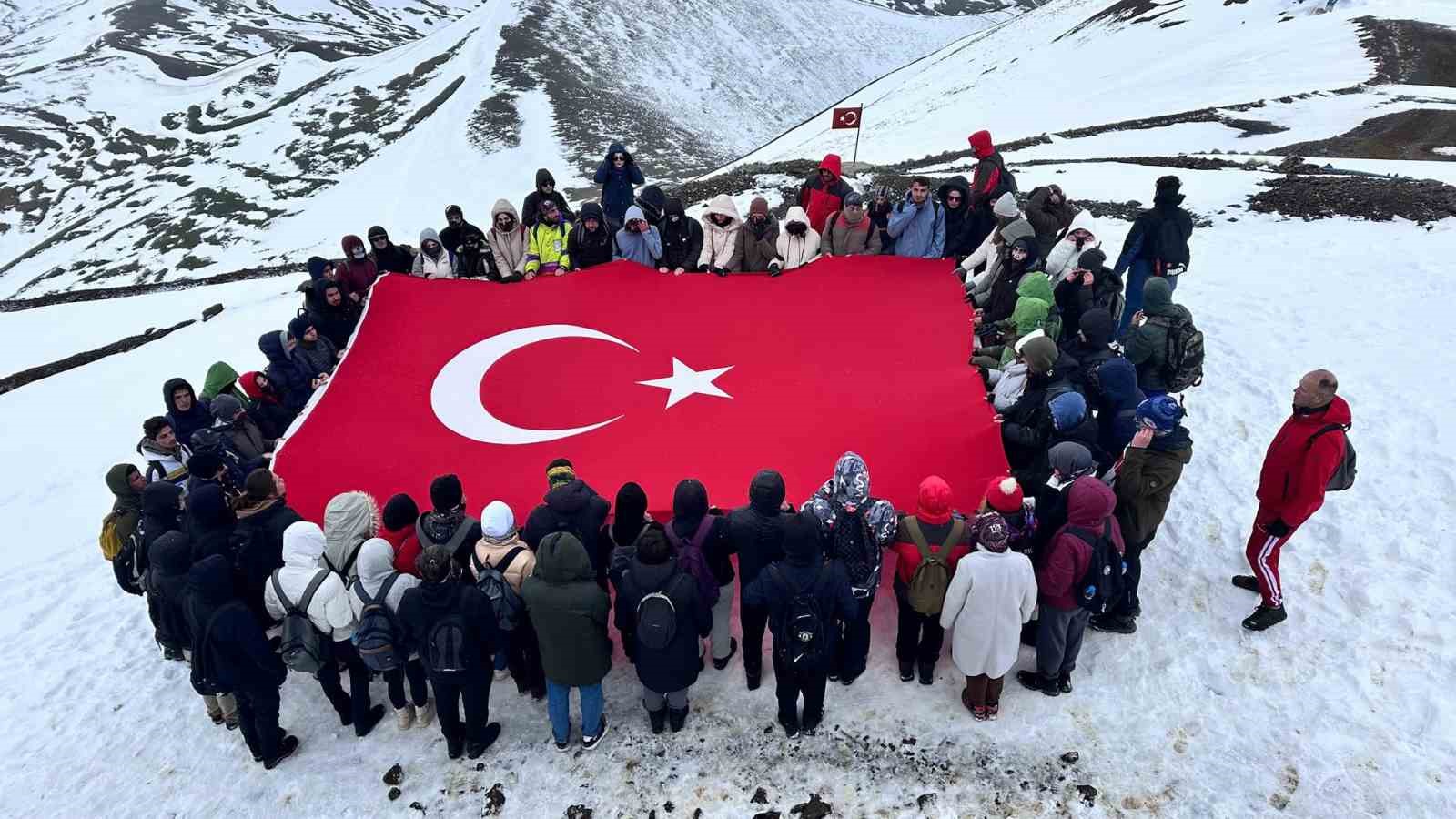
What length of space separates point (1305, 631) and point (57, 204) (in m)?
93.6

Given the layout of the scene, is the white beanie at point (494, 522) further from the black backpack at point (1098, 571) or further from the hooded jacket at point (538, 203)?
the hooded jacket at point (538, 203)

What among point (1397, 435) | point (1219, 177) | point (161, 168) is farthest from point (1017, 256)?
point (161, 168)

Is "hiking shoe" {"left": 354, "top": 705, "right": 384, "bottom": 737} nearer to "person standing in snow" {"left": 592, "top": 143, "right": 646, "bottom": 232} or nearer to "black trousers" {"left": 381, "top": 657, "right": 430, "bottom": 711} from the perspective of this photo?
"black trousers" {"left": 381, "top": 657, "right": 430, "bottom": 711}

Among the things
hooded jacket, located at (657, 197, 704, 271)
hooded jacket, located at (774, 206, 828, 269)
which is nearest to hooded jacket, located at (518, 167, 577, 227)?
hooded jacket, located at (657, 197, 704, 271)

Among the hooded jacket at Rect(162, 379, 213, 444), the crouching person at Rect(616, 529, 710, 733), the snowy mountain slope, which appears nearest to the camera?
the crouching person at Rect(616, 529, 710, 733)

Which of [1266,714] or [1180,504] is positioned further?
[1180,504]

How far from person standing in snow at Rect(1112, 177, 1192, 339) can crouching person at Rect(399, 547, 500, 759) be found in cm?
770

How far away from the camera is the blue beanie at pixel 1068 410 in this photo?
5.89 metres

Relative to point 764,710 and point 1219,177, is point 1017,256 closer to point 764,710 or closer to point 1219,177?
point 764,710

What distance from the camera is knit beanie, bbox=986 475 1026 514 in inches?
202

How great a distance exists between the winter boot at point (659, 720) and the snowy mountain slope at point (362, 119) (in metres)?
45.7

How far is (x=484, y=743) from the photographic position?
5477 millimetres

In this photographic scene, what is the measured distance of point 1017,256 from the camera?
8758mm

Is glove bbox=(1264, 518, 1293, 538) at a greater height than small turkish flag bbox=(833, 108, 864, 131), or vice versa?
small turkish flag bbox=(833, 108, 864, 131)
